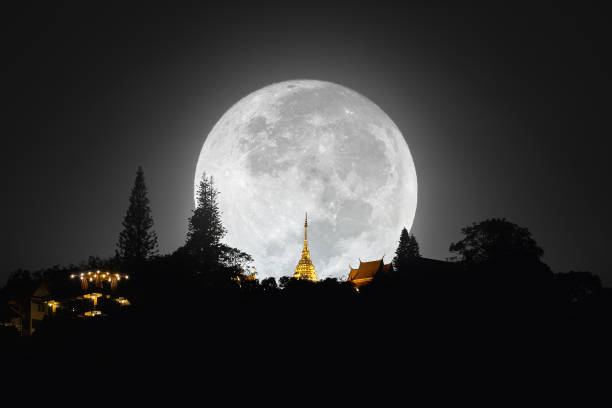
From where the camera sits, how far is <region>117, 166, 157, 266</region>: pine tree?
6141 centimetres

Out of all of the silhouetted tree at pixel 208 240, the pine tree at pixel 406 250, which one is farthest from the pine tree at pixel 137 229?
the pine tree at pixel 406 250

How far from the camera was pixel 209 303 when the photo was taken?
38812 mm

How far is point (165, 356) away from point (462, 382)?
18.3 metres

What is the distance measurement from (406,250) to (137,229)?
39.5 meters

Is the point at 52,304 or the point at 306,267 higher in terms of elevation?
the point at 306,267

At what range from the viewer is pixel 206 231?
193ft

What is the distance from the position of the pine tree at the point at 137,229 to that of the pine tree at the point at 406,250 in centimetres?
3515

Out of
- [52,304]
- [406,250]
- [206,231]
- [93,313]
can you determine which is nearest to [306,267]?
[406,250]

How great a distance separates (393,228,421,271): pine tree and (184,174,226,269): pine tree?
28.1 meters

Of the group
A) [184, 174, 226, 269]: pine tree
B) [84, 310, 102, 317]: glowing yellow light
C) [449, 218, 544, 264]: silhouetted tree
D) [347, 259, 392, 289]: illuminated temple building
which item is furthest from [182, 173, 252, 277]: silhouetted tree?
[347, 259, 392, 289]: illuminated temple building

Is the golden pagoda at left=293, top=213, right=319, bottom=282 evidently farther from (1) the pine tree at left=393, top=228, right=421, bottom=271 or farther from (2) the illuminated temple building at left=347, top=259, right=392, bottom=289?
(1) the pine tree at left=393, top=228, right=421, bottom=271

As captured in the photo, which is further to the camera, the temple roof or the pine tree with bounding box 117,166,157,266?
the temple roof

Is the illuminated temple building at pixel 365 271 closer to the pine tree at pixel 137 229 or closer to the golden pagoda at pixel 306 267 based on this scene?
the golden pagoda at pixel 306 267

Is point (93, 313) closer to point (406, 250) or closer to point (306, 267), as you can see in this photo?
point (406, 250)
